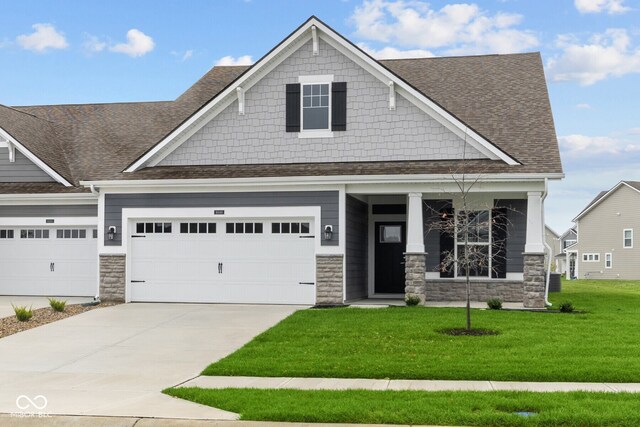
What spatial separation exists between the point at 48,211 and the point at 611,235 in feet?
139

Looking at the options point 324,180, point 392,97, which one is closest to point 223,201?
point 324,180

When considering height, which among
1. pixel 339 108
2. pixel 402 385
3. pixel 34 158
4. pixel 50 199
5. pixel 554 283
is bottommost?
pixel 402 385

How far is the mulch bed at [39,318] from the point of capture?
17.6 m

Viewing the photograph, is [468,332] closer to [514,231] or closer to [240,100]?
[514,231]

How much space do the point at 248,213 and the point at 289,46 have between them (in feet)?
15.7

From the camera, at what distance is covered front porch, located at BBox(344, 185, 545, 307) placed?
2055 centimetres

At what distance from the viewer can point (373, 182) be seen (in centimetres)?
2089

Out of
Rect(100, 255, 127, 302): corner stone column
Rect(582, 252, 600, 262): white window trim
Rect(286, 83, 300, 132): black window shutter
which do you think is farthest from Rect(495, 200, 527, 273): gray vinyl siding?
Rect(582, 252, 600, 262): white window trim

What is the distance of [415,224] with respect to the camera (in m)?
21.1

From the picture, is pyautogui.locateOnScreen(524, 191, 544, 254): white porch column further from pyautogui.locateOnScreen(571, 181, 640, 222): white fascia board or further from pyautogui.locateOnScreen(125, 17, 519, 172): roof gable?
pyautogui.locateOnScreen(571, 181, 640, 222): white fascia board

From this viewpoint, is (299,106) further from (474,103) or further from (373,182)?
(474,103)

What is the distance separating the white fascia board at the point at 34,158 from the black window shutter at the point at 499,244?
12827 mm

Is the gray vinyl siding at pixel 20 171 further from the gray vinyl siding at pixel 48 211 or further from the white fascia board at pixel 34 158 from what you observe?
the gray vinyl siding at pixel 48 211

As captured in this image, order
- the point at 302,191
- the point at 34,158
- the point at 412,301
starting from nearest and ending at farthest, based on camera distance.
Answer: the point at 412,301 → the point at 302,191 → the point at 34,158
